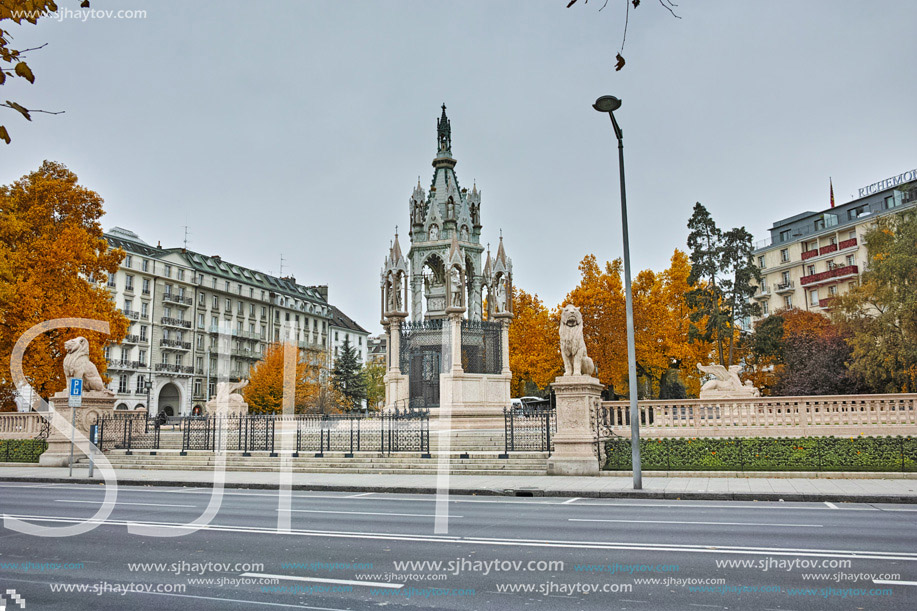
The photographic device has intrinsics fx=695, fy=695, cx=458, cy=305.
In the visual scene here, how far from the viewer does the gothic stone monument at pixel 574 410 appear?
703 inches

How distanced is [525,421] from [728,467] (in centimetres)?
713

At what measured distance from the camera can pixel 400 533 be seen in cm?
920

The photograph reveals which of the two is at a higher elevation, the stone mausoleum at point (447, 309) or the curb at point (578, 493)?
the stone mausoleum at point (447, 309)

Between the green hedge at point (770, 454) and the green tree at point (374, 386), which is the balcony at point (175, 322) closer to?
the green tree at point (374, 386)

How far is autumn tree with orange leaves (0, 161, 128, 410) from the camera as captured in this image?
2770 centimetres

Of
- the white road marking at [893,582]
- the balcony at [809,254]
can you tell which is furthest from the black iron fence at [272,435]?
the balcony at [809,254]

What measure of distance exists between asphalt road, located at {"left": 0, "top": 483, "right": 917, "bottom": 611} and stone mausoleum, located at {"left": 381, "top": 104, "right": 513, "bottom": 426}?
17455 mm

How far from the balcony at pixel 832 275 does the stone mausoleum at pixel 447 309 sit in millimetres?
45501

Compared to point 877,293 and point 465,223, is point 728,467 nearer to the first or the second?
point 465,223

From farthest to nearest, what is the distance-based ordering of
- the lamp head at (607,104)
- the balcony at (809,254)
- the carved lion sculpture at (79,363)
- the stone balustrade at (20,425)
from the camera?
1. the balcony at (809,254)
2. the stone balustrade at (20,425)
3. the carved lion sculpture at (79,363)
4. the lamp head at (607,104)

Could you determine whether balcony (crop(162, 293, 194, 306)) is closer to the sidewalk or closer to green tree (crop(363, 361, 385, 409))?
green tree (crop(363, 361, 385, 409))

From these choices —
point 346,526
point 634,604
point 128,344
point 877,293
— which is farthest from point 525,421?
point 128,344

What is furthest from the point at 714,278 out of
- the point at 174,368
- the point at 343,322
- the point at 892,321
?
the point at 343,322

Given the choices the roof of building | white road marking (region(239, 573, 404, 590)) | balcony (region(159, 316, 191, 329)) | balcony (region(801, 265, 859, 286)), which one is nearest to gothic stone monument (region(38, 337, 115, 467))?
white road marking (region(239, 573, 404, 590))
